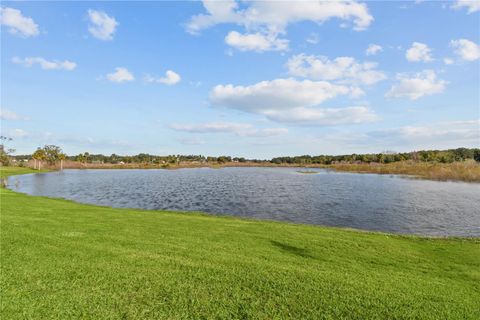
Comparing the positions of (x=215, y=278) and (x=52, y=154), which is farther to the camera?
(x=52, y=154)

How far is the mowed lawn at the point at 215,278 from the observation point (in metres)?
4.95

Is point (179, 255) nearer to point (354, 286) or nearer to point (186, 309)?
point (186, 309)

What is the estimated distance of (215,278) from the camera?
621 cm

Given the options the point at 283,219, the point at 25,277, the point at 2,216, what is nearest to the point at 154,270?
the point at 25,277

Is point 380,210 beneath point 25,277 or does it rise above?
beneath

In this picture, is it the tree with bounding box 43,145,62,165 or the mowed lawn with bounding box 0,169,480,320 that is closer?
the mowed lawn with bounding box 0,169,480,320

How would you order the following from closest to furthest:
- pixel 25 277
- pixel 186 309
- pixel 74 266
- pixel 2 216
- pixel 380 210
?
1. pixel 186 309
2. pixel 25 277
3. pixel 74 266
4. pixel 2 216
5. pixel 380 210

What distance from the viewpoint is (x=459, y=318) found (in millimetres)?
5086

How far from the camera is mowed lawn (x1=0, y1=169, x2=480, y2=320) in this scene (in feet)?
16.2

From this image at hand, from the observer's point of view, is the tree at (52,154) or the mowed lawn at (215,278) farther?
the tree at (52,154)

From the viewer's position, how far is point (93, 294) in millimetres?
5262

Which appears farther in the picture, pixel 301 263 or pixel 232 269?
pixel 301 263

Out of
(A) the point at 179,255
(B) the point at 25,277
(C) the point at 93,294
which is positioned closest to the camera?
(C) the point at 93,294

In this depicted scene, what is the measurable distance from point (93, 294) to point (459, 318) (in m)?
6.31
